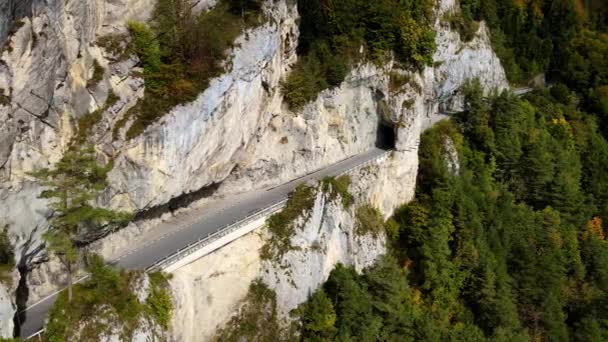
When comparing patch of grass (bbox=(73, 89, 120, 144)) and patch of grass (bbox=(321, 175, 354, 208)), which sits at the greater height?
patch of grass (bbox=(73, 89, 120, 144))

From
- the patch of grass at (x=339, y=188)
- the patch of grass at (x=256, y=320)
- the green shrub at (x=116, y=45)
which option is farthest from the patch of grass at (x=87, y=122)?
the patch of grass at (x=339, y=188)

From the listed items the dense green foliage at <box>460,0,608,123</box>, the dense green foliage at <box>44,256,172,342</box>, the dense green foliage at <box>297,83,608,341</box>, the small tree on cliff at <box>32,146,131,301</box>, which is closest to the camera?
the small tree on cliff at <box>32,146,131,301</box>

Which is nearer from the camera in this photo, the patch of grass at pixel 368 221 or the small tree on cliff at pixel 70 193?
the small tree on cliff at pixel 70 193

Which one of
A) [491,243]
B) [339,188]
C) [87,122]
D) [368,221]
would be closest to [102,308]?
[87,122]

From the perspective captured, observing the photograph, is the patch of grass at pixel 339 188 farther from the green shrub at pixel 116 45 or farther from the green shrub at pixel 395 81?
the green shrub at pixel 116 45

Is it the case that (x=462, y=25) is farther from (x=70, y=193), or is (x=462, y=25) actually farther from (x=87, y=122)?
(x=70, y=193)

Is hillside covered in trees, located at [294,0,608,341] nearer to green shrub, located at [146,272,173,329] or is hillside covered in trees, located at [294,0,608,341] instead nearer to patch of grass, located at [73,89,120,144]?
green shrub, located at [146,272,173,329]

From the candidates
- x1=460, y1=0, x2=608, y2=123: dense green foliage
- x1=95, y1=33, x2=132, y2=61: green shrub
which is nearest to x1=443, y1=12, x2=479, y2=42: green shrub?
x1=460, y1=0, x2=608, y2=123: dense green foliage
